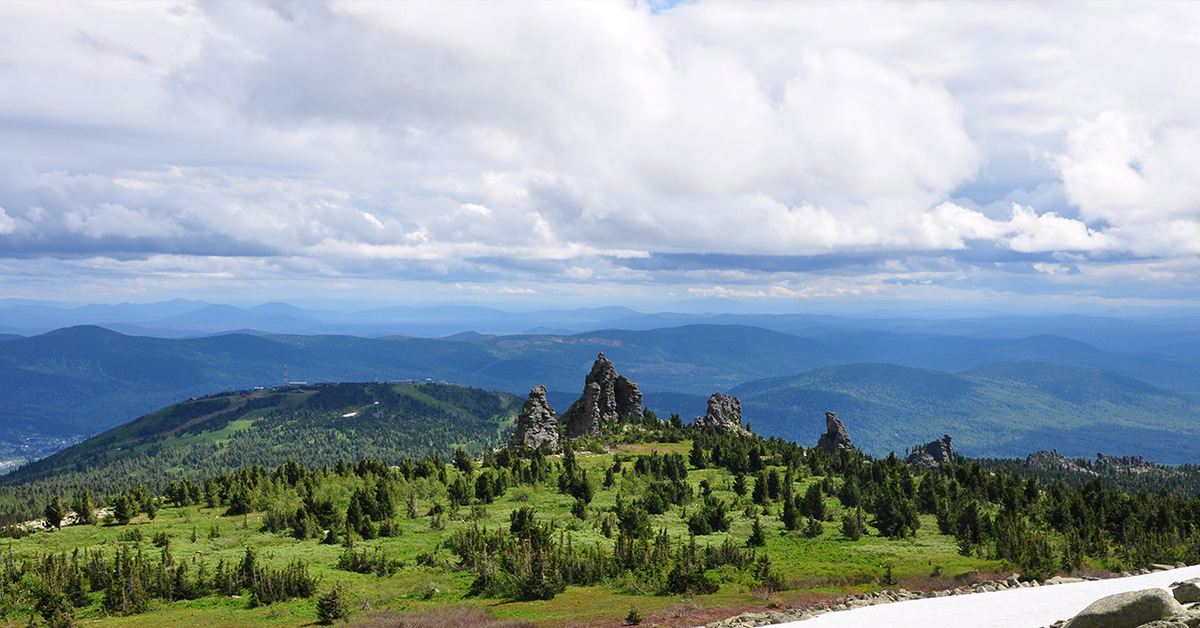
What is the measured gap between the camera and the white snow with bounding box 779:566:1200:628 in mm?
37906

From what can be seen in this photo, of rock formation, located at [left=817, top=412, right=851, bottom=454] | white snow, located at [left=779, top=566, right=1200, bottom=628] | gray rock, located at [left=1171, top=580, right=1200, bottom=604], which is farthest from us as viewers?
rock formation, located at [left=817, top=412, right=851, bottom=454]

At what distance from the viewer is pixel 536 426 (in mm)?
155625

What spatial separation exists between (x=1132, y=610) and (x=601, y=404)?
147 meters

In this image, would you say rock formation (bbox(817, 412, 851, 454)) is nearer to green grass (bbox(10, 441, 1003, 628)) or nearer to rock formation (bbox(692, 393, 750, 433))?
rock formation (bbox(692, 393, 750, 433))

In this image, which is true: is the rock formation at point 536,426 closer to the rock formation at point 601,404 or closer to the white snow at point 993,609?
the rock formation at point 601,404

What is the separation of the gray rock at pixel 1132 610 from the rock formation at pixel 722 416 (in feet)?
449

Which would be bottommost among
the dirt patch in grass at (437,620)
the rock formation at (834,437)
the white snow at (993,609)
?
the rock formation at (834,437)

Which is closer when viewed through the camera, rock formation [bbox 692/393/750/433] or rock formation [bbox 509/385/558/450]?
rock formation [bbox 509/385/558/450]

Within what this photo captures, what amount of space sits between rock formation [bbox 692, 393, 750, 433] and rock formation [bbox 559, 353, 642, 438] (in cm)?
1956

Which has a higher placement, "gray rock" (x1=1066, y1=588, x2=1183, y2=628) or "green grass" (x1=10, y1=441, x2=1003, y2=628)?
"gray rock" (x1=1066, y1=588, x2=1183, y2=628)

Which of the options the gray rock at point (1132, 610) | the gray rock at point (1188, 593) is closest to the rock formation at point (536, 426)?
the gray rock at point (1188, 593)

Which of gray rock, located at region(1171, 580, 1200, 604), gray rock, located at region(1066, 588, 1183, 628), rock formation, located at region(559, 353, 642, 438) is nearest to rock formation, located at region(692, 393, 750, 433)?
rock formation, located at region(559, 353, 642, 438)

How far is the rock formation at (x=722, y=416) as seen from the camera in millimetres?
174500

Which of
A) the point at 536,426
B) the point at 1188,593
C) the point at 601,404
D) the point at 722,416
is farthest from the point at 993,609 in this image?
the point at 722,416
